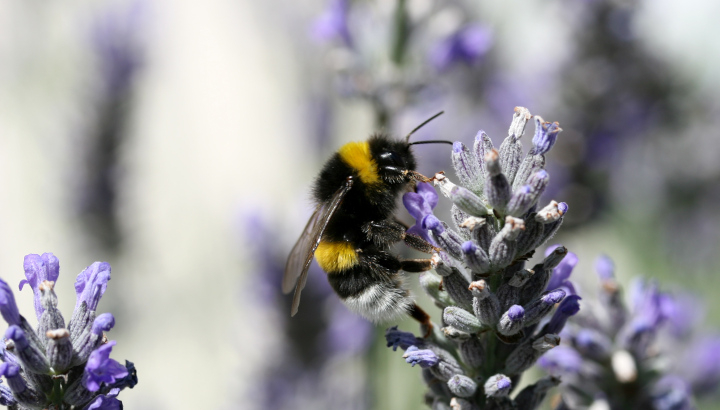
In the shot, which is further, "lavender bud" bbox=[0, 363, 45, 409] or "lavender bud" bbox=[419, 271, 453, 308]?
"lavender bud" bbox=[419, 271, 453, 308]

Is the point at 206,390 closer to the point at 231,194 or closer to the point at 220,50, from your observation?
the point at 231,194

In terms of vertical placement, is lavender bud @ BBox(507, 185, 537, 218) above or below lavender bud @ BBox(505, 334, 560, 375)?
above

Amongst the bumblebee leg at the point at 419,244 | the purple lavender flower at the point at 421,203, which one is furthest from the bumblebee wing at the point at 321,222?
the purple lavender flower at the point at 421,203

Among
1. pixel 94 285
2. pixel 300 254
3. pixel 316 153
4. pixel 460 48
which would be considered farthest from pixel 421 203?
pixel 316 153

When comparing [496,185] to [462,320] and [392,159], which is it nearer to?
[462,320]

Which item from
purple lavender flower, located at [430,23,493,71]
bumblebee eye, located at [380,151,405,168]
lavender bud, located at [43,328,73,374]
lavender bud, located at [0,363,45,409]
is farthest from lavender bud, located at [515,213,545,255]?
purple lavender flower, located at [430,23,493,71]

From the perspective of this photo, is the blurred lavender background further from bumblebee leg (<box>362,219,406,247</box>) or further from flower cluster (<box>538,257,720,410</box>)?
flower cluster (<box>538,257,720,410</box>)

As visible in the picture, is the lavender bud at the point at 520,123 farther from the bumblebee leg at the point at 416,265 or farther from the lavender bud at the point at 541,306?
the bumblebee leg at the point at 416,265

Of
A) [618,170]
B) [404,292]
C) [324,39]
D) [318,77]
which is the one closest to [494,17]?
[318,77]
